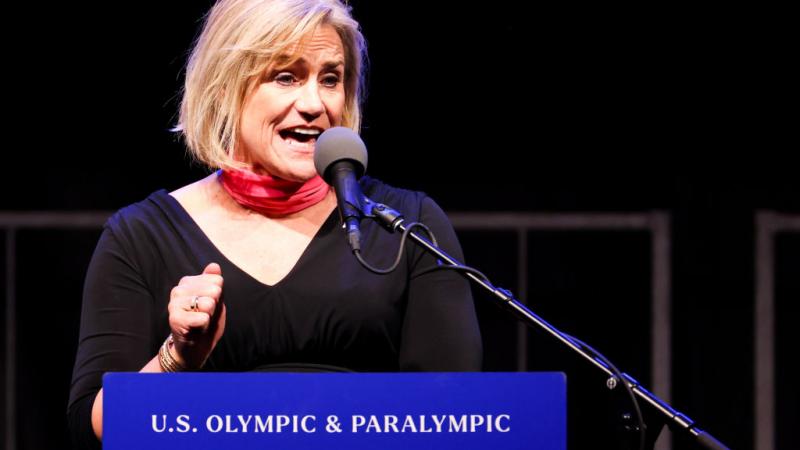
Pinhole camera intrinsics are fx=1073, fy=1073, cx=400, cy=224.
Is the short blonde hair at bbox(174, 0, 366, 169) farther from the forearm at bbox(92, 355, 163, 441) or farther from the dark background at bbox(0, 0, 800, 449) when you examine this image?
the dark background at bbox(0, 0, 800, 449)

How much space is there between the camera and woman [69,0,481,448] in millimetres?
1616

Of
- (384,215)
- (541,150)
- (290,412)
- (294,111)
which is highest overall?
(541,150)

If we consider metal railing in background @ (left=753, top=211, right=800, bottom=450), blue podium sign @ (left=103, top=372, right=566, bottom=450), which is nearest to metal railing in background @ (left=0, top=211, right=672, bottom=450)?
metal railing in background @ (left=753, top=211, right=800, bottom=450)

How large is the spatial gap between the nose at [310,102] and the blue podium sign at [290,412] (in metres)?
0.60

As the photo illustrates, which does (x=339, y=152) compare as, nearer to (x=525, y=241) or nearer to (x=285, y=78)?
(x=285, y=78)

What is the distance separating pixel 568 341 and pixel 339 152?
14.9 inches

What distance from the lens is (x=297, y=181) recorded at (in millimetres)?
1681

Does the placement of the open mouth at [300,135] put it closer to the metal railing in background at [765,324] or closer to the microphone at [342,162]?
the microphone at [342,162]

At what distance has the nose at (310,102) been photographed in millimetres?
1633

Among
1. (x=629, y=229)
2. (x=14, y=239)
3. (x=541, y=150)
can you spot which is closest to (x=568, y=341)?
(x=541, y=150)

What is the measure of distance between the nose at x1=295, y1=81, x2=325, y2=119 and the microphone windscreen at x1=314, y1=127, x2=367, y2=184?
0.25 metres

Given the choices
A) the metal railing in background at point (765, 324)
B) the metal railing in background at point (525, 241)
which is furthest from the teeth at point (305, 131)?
the metal railing in background at point (765, 324)

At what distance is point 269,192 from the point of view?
5.61 ft

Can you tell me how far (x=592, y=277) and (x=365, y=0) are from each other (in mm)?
1104
